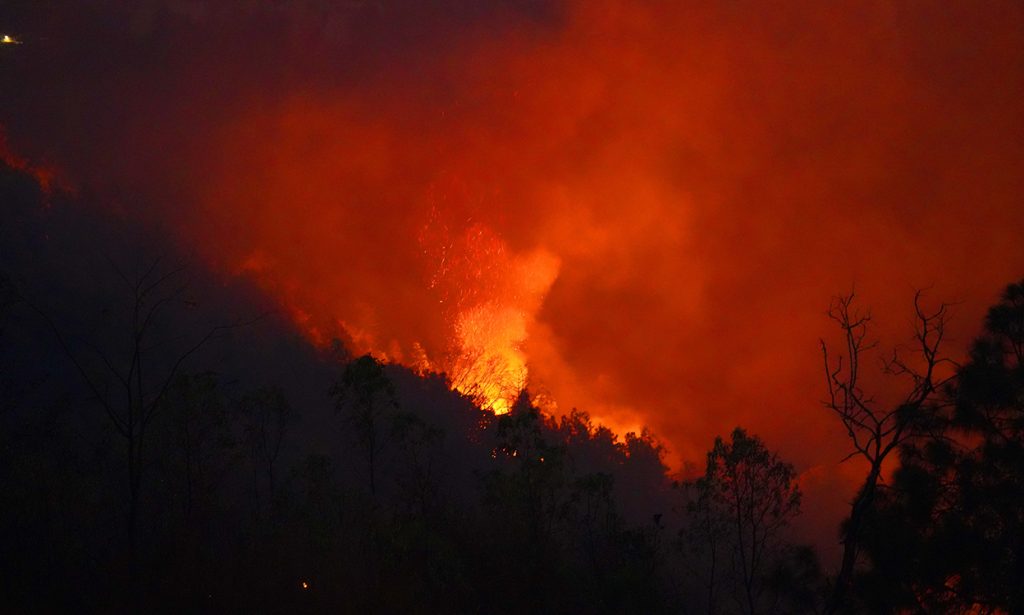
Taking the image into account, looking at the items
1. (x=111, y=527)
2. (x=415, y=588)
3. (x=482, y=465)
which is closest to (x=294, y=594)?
(x=415, y=588)

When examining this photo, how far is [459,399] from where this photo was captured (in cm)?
12769

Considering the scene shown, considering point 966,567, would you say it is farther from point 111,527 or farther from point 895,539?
point 111,527

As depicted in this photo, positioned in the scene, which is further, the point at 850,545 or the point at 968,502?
the point at 968,502

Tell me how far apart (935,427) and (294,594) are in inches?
824

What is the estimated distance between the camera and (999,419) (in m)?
18.3

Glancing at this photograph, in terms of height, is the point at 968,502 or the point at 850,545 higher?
the point at 968,502

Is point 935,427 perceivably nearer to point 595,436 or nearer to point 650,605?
point 650,605

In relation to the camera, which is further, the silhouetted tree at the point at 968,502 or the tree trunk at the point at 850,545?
the silhouetted tree at the point at 968,502

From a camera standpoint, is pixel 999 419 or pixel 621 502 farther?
pixel 621 502

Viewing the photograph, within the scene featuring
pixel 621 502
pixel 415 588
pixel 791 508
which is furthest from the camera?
pixel 621 502

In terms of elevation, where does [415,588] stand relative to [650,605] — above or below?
below

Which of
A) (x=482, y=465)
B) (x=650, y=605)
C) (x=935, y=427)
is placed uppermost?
(x=482, y=465)

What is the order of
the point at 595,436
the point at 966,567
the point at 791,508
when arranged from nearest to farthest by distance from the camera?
the point at 966,567 → the point at 791,508 → the point at 595,436

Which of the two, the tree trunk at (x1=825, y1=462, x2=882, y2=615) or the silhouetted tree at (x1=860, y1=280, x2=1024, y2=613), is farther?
the silhouetted tree at (x1=860, y1=280, x2=1024, y2=613)
